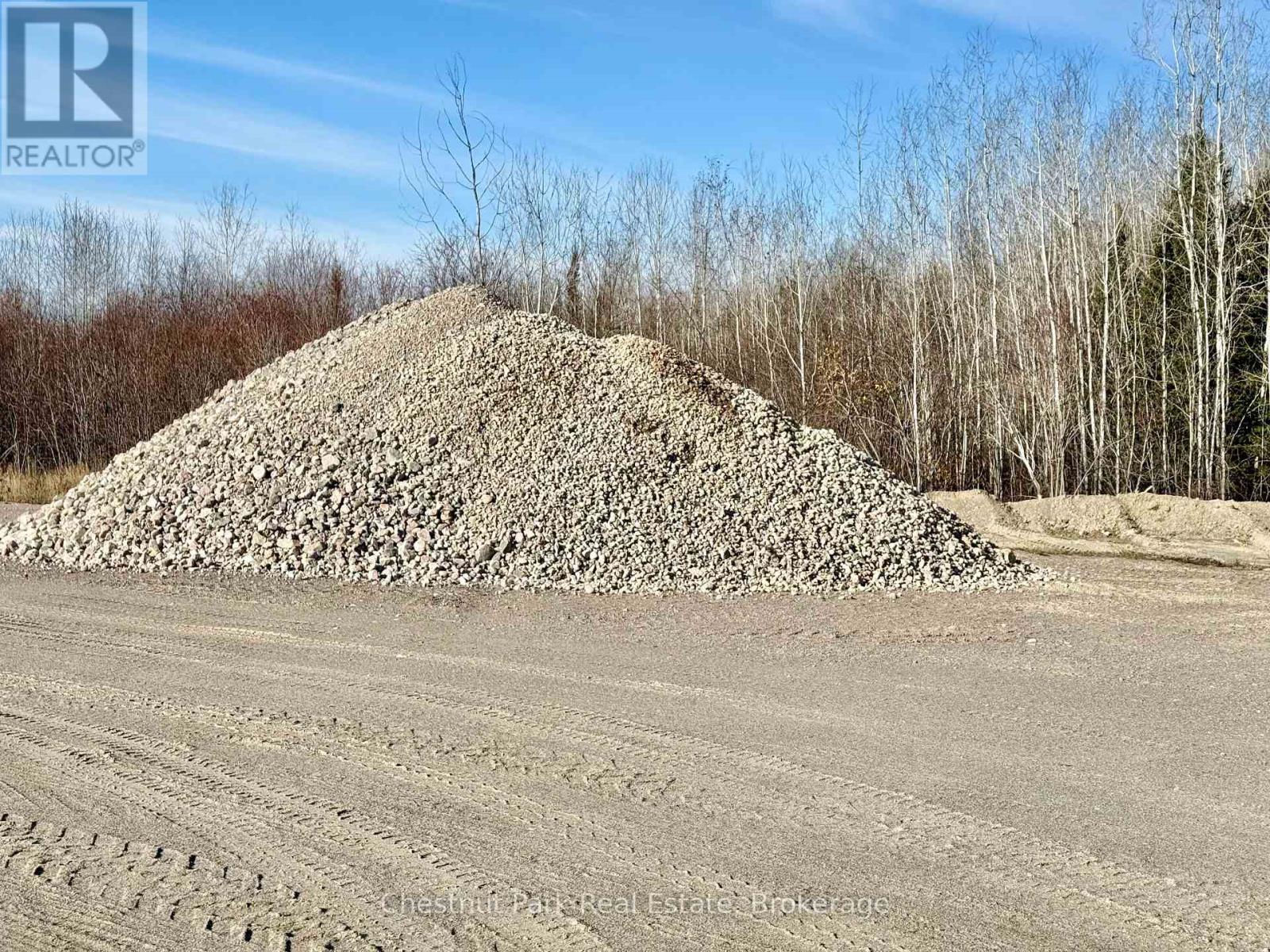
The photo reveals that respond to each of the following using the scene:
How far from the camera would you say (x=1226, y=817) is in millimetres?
Answer: 4375

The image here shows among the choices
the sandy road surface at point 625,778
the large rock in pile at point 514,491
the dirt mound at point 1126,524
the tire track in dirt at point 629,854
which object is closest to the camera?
the tire track in dirt at point 629,854

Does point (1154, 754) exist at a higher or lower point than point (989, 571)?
lower

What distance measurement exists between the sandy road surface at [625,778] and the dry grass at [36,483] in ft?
33.3

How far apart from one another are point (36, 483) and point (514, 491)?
11.9 metres

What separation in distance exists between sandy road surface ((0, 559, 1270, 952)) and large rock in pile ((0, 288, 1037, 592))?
116 centimetres

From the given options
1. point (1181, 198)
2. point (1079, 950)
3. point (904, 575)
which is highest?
point (1181, 198)

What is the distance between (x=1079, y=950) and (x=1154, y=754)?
7.09 ft

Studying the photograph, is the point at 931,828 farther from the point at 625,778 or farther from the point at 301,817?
the point at 301,817

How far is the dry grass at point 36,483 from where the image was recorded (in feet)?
56.2

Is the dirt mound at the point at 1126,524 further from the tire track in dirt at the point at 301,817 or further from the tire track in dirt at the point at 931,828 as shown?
the tire track in dirt at the point at 301,817

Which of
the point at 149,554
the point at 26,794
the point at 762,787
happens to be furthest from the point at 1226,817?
the point at 149,554

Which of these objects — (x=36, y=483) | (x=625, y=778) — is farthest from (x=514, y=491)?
(x=36, y=483)

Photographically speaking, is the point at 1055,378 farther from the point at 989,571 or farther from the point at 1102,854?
the point at 1102,854

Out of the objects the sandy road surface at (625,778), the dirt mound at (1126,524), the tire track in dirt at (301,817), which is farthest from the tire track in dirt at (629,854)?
the dirt mound at (1126,524)
